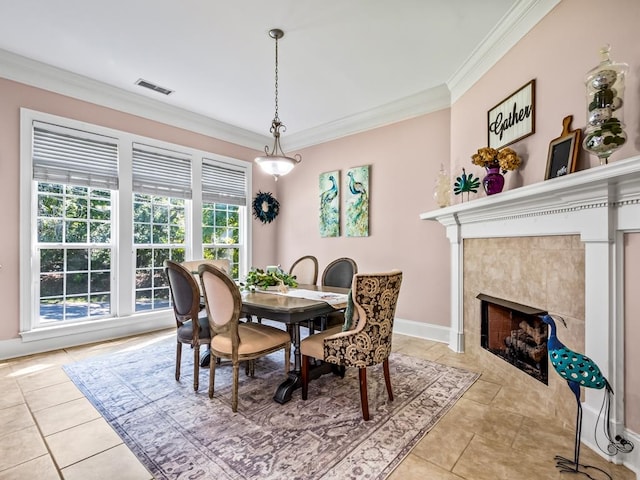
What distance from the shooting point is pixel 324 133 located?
4977 mm

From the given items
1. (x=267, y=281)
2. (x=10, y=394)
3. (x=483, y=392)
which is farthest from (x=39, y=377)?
(x=483, y=392)

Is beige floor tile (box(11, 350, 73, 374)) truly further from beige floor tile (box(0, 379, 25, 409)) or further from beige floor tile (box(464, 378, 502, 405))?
beige floor tile (box(464, 378, 502, 405))

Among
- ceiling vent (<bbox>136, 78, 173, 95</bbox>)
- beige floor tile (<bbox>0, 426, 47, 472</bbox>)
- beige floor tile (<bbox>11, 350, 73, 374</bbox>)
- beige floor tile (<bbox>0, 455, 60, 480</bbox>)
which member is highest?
ceiling vent (<bbox>136, 78, 173, 95</bbox>)

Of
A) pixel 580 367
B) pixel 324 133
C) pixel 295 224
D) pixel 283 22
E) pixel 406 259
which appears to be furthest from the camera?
pixel 295 224

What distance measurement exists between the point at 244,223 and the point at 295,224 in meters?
0.84

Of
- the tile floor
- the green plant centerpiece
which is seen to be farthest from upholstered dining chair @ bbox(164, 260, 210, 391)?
the tile floor

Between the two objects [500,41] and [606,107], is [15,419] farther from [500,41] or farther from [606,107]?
[500,41]

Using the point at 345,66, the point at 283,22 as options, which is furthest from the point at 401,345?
the point at 283,22

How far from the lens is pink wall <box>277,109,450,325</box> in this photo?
12.7ft

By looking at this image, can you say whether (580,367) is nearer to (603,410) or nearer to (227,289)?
(603,410)

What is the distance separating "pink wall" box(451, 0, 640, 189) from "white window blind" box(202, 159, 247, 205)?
11.6 feet

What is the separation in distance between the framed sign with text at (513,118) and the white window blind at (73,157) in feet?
13.4

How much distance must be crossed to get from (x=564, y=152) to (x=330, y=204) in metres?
3.18

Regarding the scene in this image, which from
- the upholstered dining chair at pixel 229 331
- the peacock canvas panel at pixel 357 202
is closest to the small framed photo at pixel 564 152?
the upholstered dining chair at pixel 229 331
